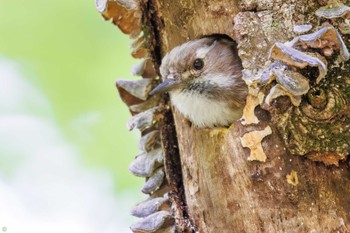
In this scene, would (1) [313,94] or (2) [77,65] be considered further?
(2) [77,65]

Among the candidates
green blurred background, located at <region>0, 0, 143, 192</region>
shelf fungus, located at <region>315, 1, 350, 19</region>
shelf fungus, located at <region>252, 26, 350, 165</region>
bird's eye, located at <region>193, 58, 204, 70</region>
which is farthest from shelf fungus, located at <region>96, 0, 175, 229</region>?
green blurred background, located at <region>0, 0, 143, 192</region>

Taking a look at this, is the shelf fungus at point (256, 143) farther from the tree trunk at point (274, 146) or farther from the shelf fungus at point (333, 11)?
the shelf fungus at point (333, 11)

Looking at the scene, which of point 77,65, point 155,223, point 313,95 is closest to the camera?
point 313,95

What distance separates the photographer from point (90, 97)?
12.8 feet

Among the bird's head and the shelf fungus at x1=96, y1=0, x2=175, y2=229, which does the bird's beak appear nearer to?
the bird's head

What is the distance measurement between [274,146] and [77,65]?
6.97ft

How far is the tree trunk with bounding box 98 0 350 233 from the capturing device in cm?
198

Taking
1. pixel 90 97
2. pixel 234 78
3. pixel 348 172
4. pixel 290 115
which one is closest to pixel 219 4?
pixel 234 78

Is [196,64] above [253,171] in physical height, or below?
above

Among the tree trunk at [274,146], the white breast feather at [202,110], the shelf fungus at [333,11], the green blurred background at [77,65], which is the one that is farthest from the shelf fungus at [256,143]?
the green blurred background at [77,65]

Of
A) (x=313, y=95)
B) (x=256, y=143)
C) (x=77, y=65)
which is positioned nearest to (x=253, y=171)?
(x=256, y=143)

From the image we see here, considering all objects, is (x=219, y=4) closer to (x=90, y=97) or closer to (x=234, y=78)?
(x=234, y=78)

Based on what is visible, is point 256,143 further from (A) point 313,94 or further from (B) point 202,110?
(B) point 202,110

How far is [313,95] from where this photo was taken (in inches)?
78.1
